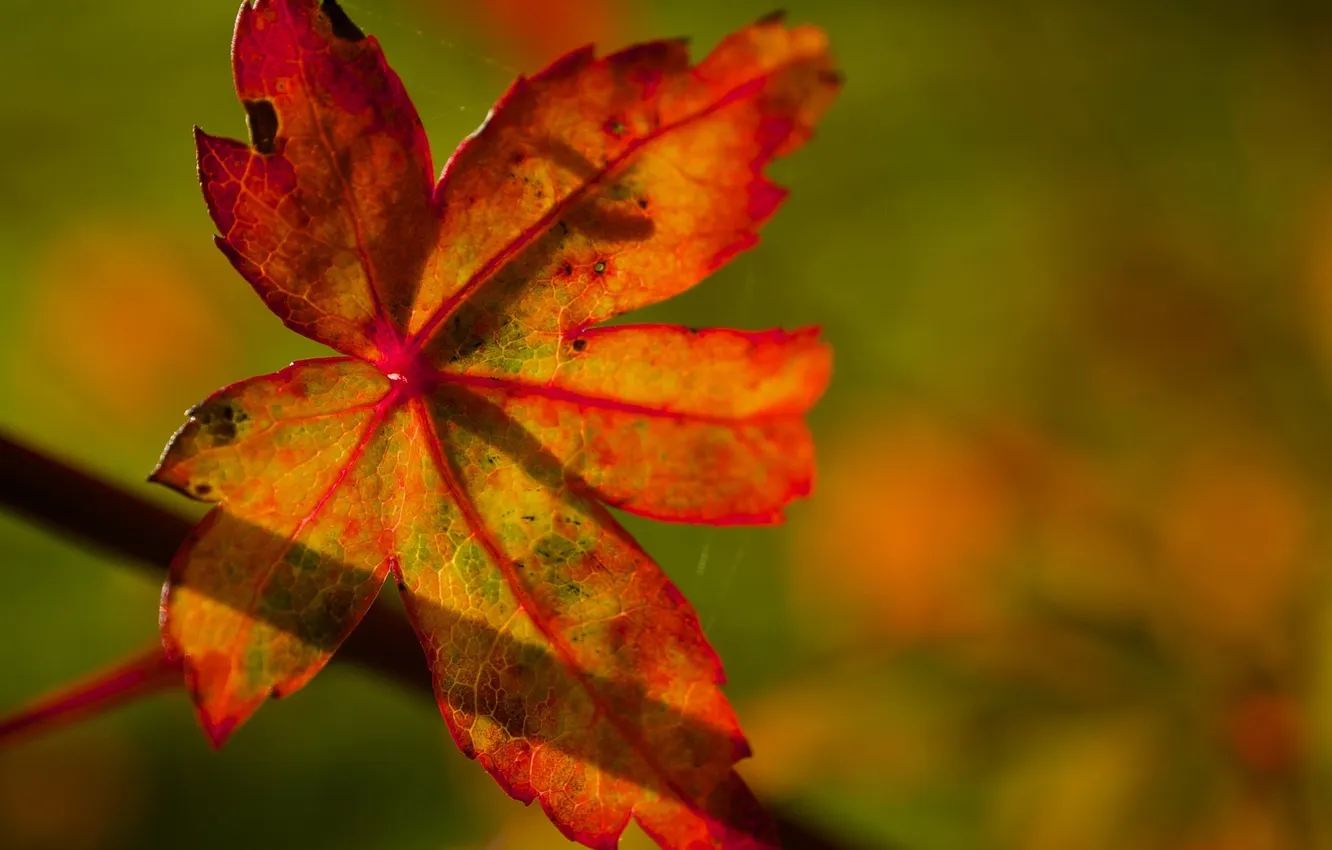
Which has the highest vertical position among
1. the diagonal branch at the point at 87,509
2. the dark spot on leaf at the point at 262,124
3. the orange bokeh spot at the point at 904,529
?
the dark spot on leaf at the point at 262,124

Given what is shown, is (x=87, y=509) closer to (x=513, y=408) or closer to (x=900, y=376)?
(x=513, y=408)

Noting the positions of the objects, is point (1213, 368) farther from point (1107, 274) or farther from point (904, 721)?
point (904, 721)

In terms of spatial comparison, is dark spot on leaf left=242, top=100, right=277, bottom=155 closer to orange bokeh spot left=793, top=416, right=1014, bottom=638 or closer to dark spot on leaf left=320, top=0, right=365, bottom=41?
dark spot on leaf left=320, top=0, right=365, bottom=41

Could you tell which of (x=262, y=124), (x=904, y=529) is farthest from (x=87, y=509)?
(x=904, y=529)

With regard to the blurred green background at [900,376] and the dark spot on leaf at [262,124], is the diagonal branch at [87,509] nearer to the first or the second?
the dark spot on leaf at [262,124]

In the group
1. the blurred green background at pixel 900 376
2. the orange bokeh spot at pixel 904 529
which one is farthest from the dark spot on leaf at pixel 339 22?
the orange bokeh spot at pixel 904 529

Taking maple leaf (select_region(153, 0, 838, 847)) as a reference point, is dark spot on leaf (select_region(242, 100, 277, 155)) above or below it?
above

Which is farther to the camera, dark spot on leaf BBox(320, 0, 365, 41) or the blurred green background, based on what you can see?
the blurred green background

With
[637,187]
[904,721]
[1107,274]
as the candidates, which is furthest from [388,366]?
[1107,274]

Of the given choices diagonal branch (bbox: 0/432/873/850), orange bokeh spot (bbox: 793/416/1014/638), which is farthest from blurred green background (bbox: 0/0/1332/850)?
diagonal branch (bbox: 0/432/873/850)
